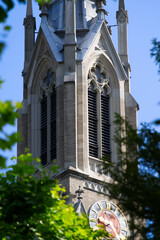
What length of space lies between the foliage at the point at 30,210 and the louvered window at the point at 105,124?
1968 centimetres

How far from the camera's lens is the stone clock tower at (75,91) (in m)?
41.7

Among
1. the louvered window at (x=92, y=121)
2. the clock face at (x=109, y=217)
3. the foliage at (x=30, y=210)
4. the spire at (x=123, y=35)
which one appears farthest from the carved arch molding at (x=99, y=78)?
the foliage at (x=30, y=210)

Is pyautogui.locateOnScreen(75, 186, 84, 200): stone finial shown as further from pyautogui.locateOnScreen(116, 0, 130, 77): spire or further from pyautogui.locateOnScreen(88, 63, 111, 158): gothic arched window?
pyautogui.locateOnScreen(116, 0, 130, 77): spire

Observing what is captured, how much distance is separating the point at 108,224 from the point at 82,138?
155 inches

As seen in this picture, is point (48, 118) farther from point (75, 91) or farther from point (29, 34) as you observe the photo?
point (29, 34)

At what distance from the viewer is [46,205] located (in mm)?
20328

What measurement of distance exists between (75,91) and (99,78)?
2.23 metres

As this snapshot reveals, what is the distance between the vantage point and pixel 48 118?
44344 mm

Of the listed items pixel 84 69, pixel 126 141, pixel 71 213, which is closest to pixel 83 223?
pixel 71 213

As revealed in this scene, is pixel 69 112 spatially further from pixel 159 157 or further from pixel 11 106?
pixel 11 106

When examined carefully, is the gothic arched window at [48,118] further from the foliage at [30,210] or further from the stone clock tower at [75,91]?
→ the foliage at [30,210]

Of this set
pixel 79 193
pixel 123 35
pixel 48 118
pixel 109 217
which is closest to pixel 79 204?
pixel 79 193

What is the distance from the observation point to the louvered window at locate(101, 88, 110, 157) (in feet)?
141

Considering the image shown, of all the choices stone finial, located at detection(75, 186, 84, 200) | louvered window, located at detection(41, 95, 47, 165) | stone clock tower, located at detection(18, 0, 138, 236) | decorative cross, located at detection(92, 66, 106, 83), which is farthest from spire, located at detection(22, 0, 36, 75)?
stone finial, located at detection(75, 186, 84, 200)
